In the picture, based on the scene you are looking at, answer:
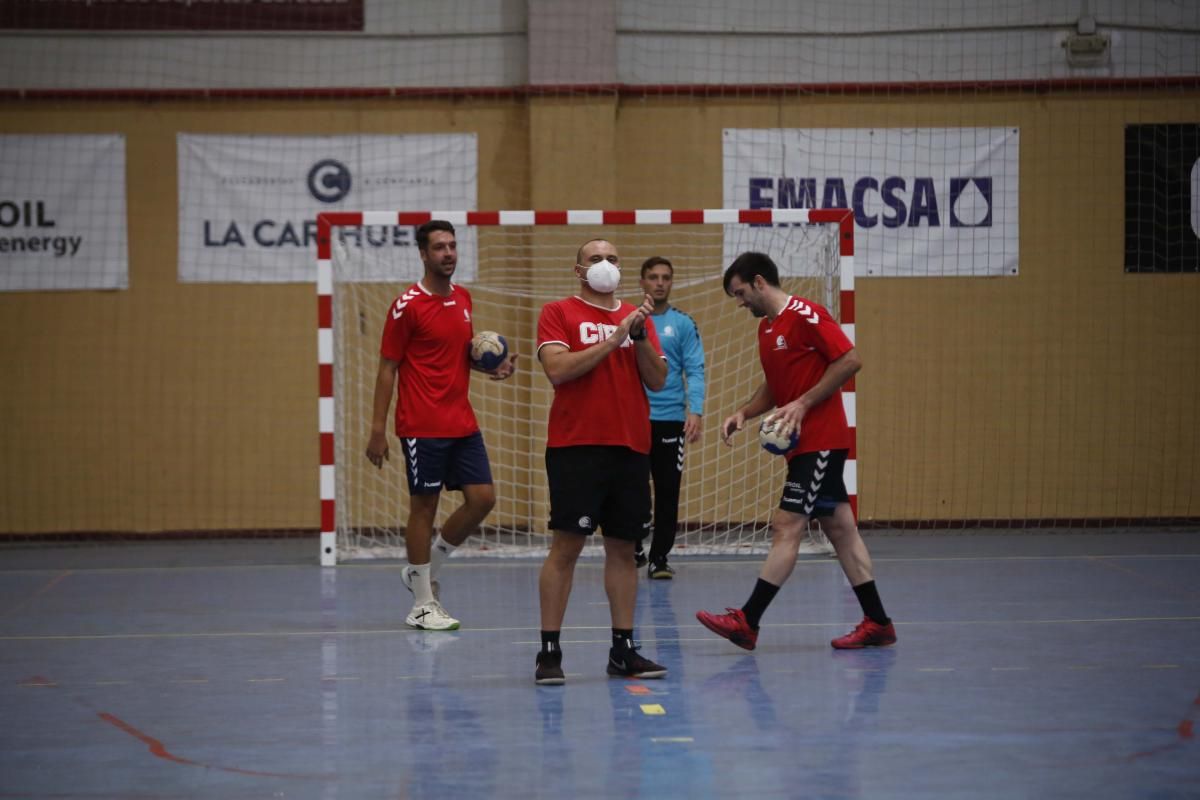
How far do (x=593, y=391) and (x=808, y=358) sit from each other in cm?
130

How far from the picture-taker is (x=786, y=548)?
6625mm

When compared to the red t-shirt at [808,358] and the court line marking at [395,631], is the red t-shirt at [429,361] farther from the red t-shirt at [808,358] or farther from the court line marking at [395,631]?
the red t-shirt at [808,358]

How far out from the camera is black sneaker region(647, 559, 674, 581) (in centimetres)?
945

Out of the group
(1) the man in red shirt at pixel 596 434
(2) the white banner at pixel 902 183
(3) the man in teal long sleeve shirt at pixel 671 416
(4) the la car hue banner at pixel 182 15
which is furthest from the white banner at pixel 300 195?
(1) the man in red shirt at pixel 596 434

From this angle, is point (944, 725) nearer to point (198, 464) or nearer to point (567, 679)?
point (567, 679)

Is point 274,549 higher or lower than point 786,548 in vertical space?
lower

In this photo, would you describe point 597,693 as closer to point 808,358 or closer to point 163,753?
point 163,753

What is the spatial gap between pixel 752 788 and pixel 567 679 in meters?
1.87

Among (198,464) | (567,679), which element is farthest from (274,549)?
(567,679)

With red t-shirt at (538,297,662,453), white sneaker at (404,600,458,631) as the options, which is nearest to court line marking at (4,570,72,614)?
white sneaker at (404,600,458,631)

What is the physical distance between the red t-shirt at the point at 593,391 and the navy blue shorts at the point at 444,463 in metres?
1.69

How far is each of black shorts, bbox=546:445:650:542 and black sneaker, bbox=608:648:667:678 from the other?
1.87 feet

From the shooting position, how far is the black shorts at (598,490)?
5.88 metres

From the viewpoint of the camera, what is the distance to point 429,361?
7574 mm
